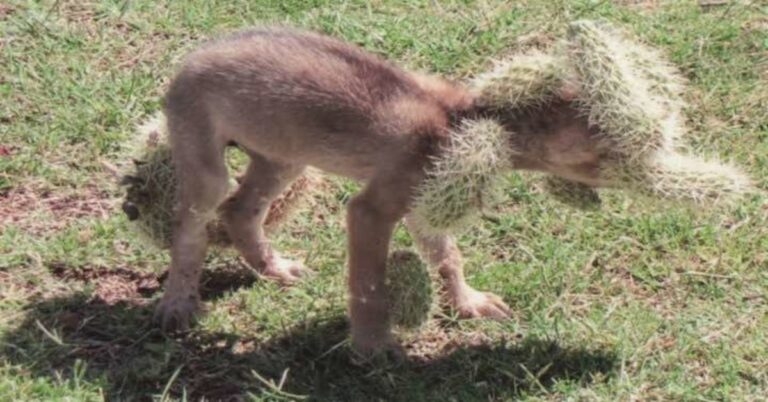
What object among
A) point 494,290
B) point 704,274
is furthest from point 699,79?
point 494,290

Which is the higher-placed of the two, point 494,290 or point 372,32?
point 372,32

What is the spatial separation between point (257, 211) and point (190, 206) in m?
0.40

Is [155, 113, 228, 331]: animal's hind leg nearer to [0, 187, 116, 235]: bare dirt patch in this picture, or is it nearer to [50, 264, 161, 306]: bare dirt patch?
[50, 264, 161, 306]: bare dirt patch

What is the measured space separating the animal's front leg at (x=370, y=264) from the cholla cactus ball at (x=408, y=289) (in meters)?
0.03

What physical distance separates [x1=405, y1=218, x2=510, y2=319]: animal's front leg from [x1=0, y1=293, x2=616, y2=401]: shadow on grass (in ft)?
0.58

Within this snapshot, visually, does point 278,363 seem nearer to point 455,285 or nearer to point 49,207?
point 455,285

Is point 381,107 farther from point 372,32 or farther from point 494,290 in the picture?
point 372,32

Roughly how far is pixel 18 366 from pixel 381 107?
5.56 ft

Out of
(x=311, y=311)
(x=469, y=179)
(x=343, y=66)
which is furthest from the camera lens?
(x=311, y=311)

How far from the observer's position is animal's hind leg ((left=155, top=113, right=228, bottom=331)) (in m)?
5.20

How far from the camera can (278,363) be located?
16.7 feet

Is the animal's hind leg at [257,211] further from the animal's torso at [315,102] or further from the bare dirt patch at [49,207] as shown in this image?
the bare dirt patch at [49,207]

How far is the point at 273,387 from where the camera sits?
4773 mm

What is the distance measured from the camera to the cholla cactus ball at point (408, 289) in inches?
198
